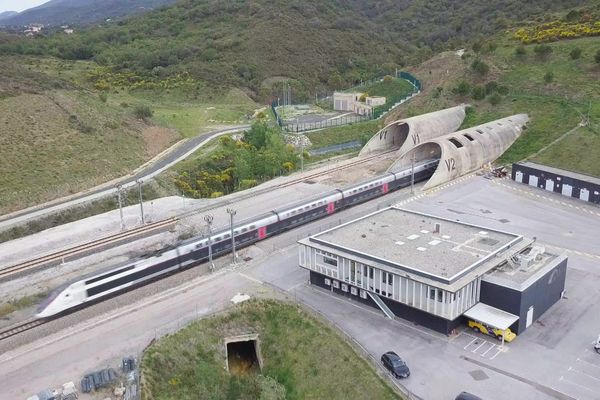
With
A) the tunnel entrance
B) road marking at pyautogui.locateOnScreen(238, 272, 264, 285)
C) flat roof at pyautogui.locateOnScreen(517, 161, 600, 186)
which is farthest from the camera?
flat roof at pyautogui.locateOnScreen(517, 161, 600, 186)

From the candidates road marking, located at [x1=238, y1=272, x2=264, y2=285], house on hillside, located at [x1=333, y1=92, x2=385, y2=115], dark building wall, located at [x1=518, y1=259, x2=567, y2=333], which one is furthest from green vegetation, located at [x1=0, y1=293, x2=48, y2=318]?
house on hillside, located at [x1=333, y1=92, x2=385, y2=115]

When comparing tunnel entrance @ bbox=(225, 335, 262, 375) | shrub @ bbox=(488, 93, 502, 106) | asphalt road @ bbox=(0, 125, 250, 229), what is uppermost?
shrub @ bbox=(488, 93, 502, 106)

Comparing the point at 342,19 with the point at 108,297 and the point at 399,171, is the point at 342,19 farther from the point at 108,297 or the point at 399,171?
the point at 108,297

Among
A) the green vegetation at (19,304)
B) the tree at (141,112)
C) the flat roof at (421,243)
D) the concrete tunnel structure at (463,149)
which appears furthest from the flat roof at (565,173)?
the tree at (141,112)

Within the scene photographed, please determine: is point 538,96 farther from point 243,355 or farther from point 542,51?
point 243,355

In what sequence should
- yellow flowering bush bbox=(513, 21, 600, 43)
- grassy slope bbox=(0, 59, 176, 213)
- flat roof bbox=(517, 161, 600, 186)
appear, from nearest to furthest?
flat roof bbox=(517, 161, 600, 186) < grassy slope bbox=(0, 59, 176, 213) < yellow flowering bush bbox=(513, 21, 600, 43)

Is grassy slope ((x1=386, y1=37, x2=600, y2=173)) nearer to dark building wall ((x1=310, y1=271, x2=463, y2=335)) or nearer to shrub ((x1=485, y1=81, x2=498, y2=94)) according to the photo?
Result: shrub ((x1=485, y1=81, x2=498, y2=94))
